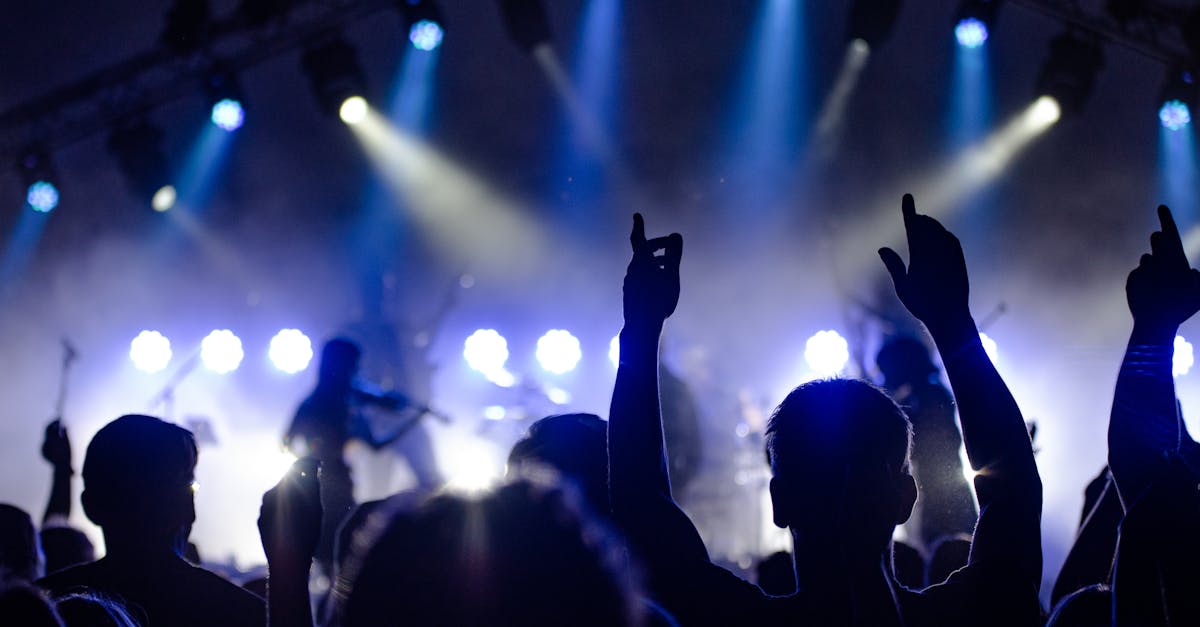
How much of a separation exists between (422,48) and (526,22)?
1.25 metres

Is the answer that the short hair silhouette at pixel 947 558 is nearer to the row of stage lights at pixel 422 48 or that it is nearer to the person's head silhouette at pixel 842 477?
the person's head silhouette at pixel 842 477

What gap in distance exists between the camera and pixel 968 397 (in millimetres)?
1729

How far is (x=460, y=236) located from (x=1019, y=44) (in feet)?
28.5

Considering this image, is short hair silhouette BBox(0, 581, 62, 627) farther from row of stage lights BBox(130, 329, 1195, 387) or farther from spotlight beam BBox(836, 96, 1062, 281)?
row of stage lights BBox(130, 329, 1195, 387)

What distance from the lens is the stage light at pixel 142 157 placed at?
9.39 m

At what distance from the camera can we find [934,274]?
5.87 feet

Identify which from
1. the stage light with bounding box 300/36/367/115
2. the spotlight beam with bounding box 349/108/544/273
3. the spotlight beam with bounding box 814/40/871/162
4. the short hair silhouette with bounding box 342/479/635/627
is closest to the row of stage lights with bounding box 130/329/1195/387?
the spotlight beam with bounding box 349/108/544/273

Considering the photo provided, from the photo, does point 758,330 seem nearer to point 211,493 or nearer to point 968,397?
point 211,493

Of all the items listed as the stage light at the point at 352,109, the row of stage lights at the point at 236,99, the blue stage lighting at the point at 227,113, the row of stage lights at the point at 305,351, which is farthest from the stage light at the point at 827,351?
the blue stage lighting at the point at 227,113

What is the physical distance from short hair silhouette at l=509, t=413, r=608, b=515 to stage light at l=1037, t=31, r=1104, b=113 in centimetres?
896

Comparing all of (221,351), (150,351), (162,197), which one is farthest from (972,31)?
(150,351)

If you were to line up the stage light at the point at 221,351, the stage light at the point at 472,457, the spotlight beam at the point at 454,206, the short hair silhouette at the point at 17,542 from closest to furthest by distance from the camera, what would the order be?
the short hair silhouette at the point at 17,542, the stage light at the point at 472,457, the spotlight beam at the point at 454,206, the stage light at the point at 221,351

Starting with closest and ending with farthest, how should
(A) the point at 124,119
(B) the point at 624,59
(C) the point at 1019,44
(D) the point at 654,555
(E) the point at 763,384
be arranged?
(D) the point at 654,555, (A) the point at 124,119, (C) the point at 1019,44, (B) the point at 624,59, (E) the point at 763,384

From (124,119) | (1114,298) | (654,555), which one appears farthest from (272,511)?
(1114,298)
